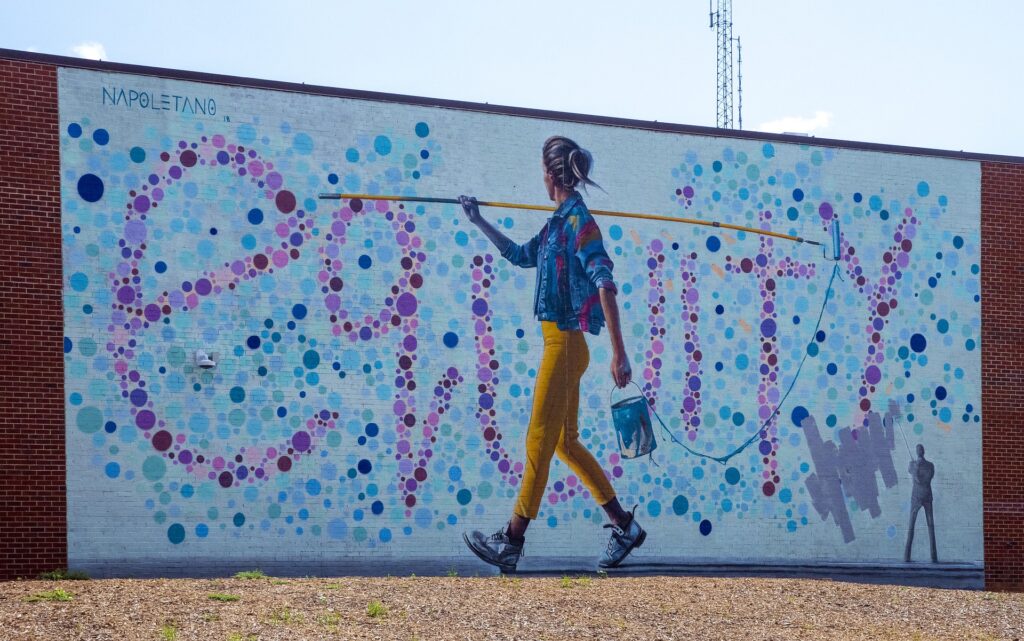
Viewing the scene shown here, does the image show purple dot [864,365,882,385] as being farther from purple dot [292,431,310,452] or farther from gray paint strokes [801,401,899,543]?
purple dot [292,431,310,452]

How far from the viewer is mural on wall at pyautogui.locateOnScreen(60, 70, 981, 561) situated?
16094 mm

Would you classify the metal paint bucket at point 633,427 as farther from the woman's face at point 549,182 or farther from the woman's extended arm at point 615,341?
the woman's face at point 549,182

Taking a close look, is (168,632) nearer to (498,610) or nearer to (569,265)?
(498,610)

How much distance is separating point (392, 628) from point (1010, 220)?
44.0 feet

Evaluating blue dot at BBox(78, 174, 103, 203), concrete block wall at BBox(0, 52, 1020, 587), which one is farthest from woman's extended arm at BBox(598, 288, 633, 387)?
blue dot at BBox(78, 174, 103, 203)

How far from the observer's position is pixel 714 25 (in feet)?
83.9

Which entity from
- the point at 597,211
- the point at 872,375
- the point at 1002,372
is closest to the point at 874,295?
the point at 872,375

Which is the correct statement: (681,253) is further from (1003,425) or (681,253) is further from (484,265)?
(1003,425)

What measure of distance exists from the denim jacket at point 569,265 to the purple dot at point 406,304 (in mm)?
1569

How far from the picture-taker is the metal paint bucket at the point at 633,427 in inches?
724

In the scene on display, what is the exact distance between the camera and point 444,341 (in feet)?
57.8

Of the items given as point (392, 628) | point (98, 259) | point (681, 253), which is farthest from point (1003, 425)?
point (98, 259)

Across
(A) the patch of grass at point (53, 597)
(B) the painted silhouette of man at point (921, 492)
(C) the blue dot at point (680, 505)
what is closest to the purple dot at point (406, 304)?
(C) the blue dot at point (680, 505)

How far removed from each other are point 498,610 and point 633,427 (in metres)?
4.70
